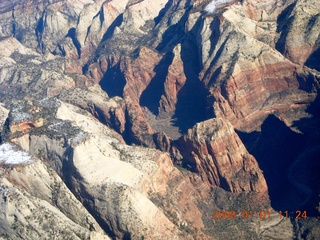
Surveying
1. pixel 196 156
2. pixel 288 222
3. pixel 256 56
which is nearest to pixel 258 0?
pixel 256 56

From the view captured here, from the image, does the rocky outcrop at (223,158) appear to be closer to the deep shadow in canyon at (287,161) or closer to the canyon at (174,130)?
the canyon at (174,130)

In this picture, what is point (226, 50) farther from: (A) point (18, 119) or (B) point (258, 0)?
(A) point (18, 119)

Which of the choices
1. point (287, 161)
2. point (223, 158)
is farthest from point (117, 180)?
point (287, 161)

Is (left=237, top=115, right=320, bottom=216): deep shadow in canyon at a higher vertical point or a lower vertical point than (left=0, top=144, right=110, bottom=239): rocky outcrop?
lower

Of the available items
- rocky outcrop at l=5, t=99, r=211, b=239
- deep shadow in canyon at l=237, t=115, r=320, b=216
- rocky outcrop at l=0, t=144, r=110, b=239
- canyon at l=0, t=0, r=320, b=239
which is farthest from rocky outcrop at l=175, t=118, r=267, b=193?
rocky outcrop at l=0, t=144, r=110, b=239

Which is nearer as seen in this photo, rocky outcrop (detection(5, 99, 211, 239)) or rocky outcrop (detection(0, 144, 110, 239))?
rocky outcrop (detection(0, 144, 110, 239))

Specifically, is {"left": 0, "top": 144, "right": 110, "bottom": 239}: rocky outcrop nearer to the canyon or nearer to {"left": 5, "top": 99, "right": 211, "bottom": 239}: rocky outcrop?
the canyon

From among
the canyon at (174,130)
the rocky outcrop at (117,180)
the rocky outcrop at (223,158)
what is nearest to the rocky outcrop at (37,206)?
the canyon at (174,130)
